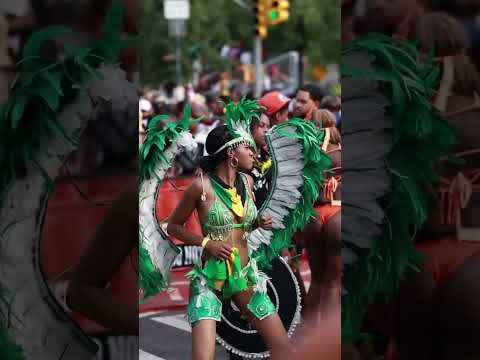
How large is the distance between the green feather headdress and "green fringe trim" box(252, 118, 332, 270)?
0.20 m

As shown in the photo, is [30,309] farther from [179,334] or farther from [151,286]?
[179,334]

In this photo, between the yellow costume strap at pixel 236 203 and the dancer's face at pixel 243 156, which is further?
the dancer's face at pixel 243 156

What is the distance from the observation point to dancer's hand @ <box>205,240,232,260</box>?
6.86 meters

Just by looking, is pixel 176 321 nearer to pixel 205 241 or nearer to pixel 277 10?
pixel 205 241

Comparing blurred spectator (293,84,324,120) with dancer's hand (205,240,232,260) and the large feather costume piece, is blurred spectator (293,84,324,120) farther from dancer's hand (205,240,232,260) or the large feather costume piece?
dancer's hand (205,240,232,260)

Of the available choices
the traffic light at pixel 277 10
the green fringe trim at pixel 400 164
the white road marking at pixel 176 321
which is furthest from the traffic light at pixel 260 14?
the green fringe trim at pixel 400 164

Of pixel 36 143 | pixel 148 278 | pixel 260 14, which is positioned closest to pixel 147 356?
pixel 148 278

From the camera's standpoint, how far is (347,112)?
16.7 feet

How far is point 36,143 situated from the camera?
5.12 m

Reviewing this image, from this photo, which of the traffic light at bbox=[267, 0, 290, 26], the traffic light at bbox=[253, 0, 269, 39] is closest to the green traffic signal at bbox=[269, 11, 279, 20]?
the traffic light at bbox=[267, 0, 290, 26]

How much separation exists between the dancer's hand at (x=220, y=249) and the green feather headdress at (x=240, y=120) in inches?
25.2

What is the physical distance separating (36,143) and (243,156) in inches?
88.4

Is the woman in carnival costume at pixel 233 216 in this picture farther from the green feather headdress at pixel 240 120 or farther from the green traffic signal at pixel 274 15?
the green traffic signal at pixel 274 15

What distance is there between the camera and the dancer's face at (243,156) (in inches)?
282
